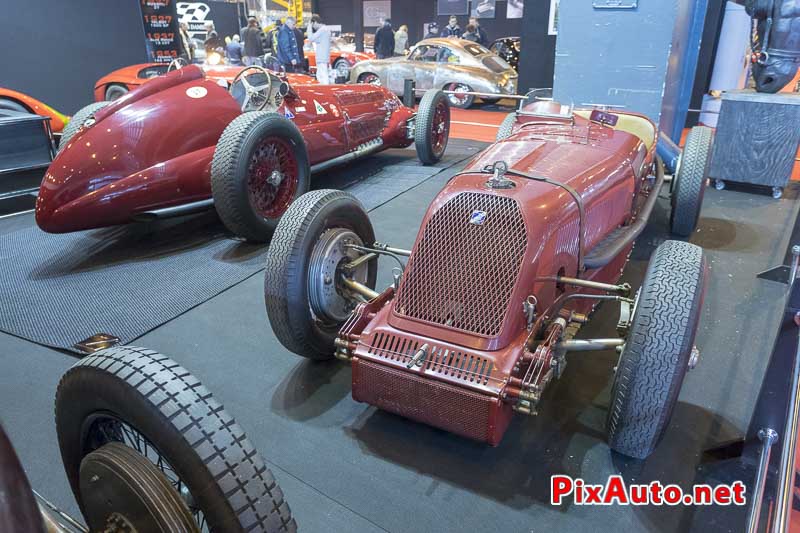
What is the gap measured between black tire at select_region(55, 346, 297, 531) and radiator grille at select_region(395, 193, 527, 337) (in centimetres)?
122

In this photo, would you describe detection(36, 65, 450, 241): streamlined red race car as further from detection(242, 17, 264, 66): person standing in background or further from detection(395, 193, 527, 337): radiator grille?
detection(242, 17, 264, 66): person standing in background

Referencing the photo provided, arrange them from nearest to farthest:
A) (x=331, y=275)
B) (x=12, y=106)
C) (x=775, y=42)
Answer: (x=331, y=275) < (x=775, y=42) < (x=12, y=106)

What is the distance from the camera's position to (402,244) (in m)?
4.66

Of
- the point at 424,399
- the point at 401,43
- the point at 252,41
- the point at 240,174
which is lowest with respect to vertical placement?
the point at 424,399

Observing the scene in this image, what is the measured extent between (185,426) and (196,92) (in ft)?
13.8

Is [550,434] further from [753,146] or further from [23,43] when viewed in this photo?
[23,43]

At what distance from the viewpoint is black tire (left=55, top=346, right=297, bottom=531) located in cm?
126

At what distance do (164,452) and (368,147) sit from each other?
5.63 metres

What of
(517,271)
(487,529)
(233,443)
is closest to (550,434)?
(487,529)

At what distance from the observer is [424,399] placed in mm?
2268

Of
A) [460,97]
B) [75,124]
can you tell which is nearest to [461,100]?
[460,97]

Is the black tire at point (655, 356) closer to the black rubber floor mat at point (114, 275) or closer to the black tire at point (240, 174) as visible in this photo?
the black rubber floor mat at point (114, 275)

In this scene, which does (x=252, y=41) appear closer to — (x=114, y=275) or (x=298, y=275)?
(x=114, y=275)

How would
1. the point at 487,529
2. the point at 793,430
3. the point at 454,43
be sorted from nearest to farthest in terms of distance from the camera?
the point at 793,430 < the point at 487,529 < the point at 454,43
